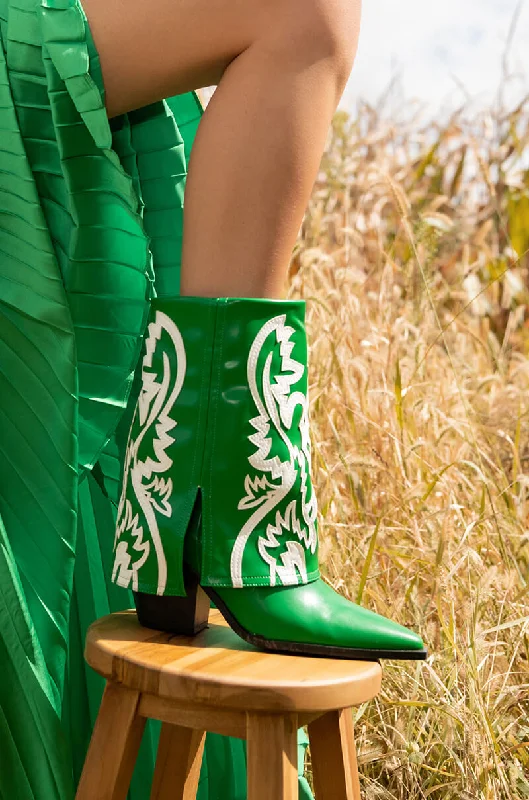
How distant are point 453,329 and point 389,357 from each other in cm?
71

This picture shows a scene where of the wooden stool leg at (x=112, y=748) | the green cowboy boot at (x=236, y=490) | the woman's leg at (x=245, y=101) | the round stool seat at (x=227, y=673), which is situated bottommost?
the wooden stool leg at (x=112, y=748)

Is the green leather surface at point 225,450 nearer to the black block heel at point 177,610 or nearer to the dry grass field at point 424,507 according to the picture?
the black block heel at point 177,610

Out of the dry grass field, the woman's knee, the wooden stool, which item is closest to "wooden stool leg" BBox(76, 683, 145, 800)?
the wooden stool

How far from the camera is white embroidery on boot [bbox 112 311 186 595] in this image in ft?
3.18

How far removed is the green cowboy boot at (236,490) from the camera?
941 mm

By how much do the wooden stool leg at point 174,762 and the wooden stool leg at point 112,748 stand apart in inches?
5.2

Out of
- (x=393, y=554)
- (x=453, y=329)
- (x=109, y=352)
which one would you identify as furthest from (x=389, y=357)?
(x=109, y=352)

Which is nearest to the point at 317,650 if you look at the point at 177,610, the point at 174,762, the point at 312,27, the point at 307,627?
the point at 307,627

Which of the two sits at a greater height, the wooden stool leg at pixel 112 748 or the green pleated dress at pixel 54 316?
the green pleated dress at pixel 54 316

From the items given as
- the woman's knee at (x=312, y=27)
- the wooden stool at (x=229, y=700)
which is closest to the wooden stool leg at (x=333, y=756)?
the wooden stool at (x=229, y=700)

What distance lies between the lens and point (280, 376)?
0.97m

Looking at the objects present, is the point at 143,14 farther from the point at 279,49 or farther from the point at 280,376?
the point at 280,376

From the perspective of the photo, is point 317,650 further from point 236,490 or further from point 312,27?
point 312,27

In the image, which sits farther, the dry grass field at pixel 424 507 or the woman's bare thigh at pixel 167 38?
the dry grass field at pixel 424 507
